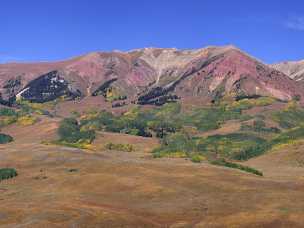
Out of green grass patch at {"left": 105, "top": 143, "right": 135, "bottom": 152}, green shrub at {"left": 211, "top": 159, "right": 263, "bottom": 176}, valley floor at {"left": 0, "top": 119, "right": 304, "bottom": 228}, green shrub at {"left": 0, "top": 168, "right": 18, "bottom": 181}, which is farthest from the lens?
green grass patch at {"left": 105, "top": 143, "right": 135, "bottom": 152}

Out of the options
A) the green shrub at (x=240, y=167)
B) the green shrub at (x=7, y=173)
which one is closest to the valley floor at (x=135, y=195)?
the green shrub at (x=7, y=173)

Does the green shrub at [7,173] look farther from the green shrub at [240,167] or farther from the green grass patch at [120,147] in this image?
the green grass patch at [120,147]

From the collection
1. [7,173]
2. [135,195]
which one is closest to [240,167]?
[135,195]

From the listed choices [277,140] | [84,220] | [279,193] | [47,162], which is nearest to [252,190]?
[279,193]

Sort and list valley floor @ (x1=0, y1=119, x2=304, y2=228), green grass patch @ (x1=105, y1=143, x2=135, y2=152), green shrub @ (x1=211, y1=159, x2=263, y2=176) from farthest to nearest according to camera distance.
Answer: green grass patch @ (x1=105, y1=143, x2=135, y2=152) → green shrub @ (x1=211, y1=159, x2=263, y2=176) → valley floor @ (x1=0, y1=119, x2=304, y2=228)

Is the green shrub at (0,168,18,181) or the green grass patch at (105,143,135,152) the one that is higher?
the green grass patch at (105,143,135,152)

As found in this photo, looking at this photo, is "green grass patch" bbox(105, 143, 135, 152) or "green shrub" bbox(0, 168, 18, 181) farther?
"green grass patch" bbox(105, 143, 135, 152)

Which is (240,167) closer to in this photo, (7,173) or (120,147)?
(7,173)

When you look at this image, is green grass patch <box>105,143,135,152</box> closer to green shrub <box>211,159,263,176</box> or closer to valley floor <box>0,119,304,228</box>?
valley floor <box>0,119,304,228</box>

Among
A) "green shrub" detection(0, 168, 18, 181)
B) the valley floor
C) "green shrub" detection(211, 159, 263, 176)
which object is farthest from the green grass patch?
"green shrub" detection(0, 168, 18, 181)
